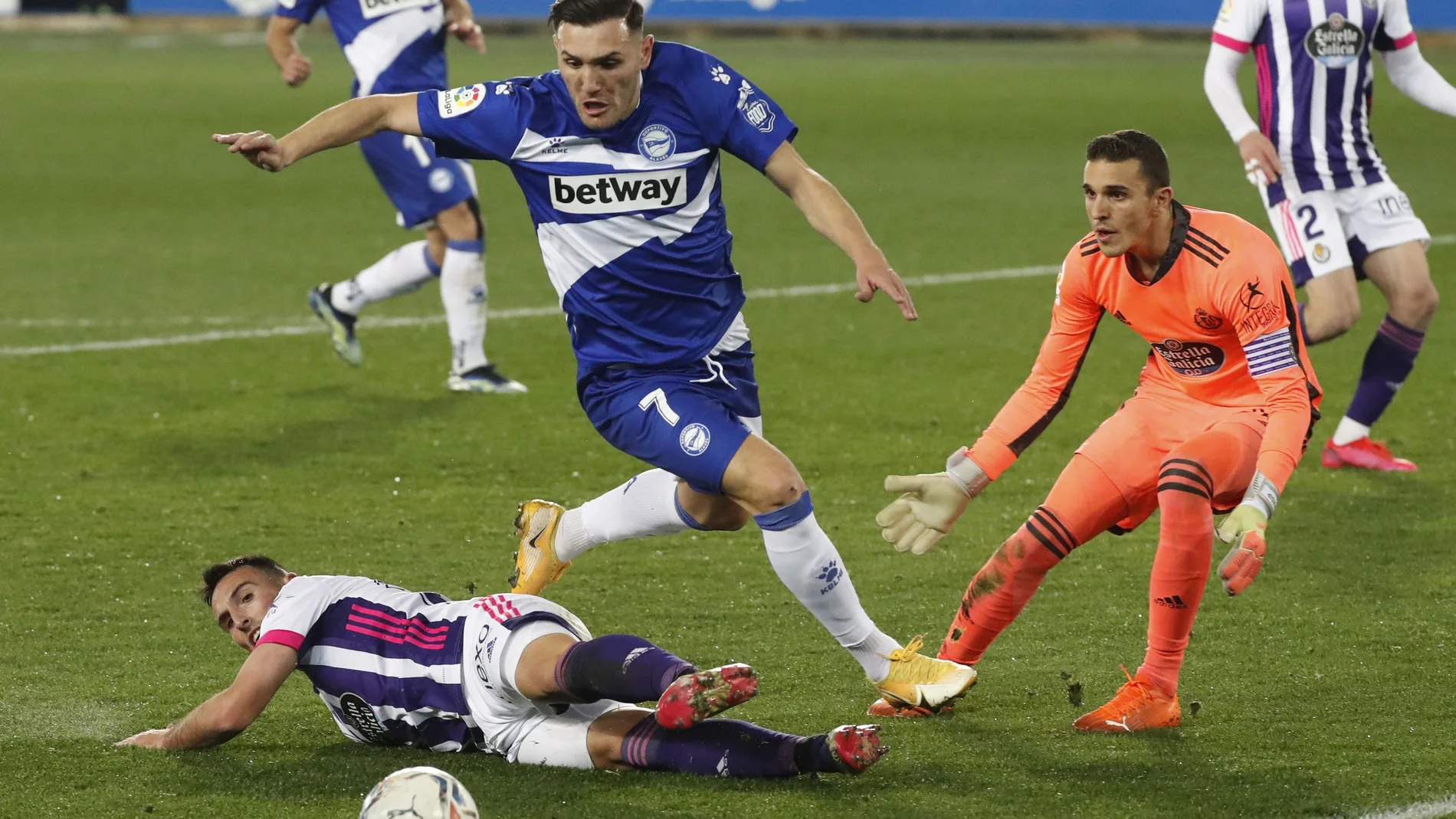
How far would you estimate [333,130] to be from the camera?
4926 millimetres

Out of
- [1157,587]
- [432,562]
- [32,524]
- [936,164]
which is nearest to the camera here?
[1157,587]

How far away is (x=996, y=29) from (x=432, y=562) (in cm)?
2581

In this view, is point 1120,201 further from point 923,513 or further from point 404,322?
point 404,322

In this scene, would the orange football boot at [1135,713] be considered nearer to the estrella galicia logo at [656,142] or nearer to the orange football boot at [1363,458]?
the estrella galicia logo at [656,142]

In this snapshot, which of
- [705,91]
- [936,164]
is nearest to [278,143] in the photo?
[705,91]

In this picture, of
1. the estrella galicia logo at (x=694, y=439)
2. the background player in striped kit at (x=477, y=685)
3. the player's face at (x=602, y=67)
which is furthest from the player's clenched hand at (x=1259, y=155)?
the background player in striped kit at (x=477, y=685)

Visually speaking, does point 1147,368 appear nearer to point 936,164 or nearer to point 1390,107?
point 936,164

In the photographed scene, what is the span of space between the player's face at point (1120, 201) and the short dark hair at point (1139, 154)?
0.04ft

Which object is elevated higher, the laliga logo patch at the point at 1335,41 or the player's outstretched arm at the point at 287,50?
the laliga logo patch at the point at 1335,41

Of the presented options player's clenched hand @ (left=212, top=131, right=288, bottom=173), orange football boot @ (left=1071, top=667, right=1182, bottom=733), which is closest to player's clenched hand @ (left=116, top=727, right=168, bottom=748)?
player's clenched hand @ (left=212, top=131, right=288, bottom=173)

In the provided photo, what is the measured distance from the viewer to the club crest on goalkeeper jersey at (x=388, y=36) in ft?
30.2

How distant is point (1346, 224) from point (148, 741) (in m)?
5.27

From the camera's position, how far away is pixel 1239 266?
15.8ft

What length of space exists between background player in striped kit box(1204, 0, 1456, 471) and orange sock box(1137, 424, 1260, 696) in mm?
2873
